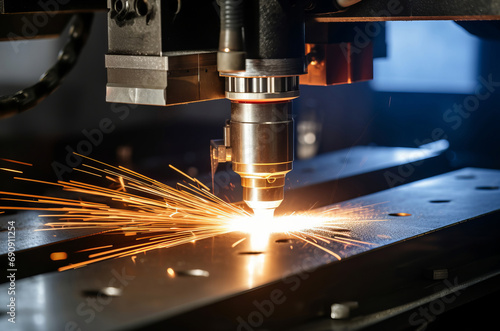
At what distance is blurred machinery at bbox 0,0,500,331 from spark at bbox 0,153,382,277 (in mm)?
60

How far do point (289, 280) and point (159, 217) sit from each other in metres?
0.50

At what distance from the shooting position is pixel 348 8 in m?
1.62

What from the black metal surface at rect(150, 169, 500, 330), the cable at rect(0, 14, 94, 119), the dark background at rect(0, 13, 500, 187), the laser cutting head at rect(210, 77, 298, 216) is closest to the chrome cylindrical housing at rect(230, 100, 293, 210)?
the laser cutting head at rect(210, 77, 298, 216)

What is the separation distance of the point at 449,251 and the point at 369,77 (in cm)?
52

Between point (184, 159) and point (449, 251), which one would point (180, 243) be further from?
point (184, 159)

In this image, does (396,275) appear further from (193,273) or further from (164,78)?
(164,78)


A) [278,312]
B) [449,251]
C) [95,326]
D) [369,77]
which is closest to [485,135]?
[369,77]

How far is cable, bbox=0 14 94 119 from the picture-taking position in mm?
1668

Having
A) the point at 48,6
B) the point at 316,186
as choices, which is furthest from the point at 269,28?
the point at 316,186

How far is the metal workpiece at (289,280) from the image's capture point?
4.02 ft

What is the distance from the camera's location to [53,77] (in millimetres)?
1821

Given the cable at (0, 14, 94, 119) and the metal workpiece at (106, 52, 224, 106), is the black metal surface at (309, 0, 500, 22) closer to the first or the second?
the metal workpiece at (106, 52, 224, 106)

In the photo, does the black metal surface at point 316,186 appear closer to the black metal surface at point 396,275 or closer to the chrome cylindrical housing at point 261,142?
the black metal surface at point 396,275

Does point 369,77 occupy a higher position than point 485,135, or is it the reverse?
point 369,77
